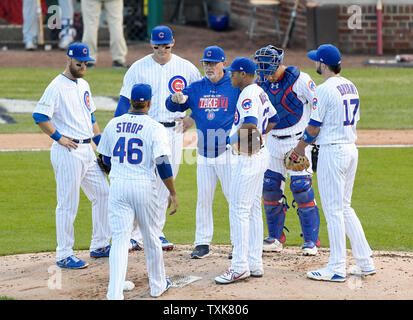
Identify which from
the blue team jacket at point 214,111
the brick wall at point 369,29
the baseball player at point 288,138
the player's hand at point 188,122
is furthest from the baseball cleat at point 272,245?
the brick wall at point 369,29

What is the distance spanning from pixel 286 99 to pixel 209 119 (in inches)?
34.9

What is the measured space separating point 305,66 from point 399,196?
25.1 ft

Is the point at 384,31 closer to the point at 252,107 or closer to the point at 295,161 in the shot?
the point at 295,161

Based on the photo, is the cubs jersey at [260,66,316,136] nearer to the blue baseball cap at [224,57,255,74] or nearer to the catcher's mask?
the catcher's mask

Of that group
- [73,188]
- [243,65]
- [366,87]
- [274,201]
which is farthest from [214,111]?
[366,87]

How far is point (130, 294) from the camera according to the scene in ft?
23.6

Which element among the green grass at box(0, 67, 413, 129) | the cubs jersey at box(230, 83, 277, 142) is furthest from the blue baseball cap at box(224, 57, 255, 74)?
the green grass at box(0, 67, 413, 129)

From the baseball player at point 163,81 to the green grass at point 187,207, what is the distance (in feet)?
3.12

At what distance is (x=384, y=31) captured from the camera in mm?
19562

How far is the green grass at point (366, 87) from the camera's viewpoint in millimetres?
16039

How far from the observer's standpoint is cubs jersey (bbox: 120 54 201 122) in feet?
28.3

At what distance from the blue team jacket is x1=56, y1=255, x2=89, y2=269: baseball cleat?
1.60m
